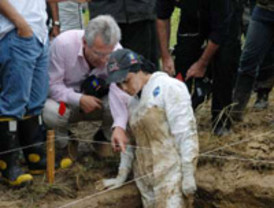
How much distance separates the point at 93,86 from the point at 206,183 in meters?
1.02

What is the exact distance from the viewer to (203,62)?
3.80 meters

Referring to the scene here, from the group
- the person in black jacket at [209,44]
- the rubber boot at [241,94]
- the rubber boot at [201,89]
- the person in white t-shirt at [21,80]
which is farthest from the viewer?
the rubber boot at [241,94]

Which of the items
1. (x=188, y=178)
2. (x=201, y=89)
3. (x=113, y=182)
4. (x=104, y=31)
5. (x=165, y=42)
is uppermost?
(x=104, y=31)

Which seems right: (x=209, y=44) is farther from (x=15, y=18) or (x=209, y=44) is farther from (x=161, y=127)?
(x=15, y=18)

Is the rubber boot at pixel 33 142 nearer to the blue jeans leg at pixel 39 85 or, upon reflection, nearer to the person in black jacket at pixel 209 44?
the blue jeans leg at pixel 39 85

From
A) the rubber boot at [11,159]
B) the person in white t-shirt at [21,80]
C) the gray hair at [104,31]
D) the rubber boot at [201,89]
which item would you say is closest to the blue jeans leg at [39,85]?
the person in white t-shirt at [21,80]

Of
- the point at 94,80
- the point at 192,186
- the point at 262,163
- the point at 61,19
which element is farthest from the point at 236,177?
the point at 61,19

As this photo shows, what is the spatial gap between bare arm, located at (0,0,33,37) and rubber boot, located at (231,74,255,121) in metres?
1.84

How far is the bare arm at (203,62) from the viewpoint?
3.72 meters

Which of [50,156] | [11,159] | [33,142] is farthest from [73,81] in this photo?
[11,159]

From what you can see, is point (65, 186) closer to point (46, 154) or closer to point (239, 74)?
point (46, 154)

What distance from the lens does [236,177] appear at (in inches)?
138

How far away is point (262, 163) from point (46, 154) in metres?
1.44

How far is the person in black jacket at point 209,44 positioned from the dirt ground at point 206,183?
1.09ft
